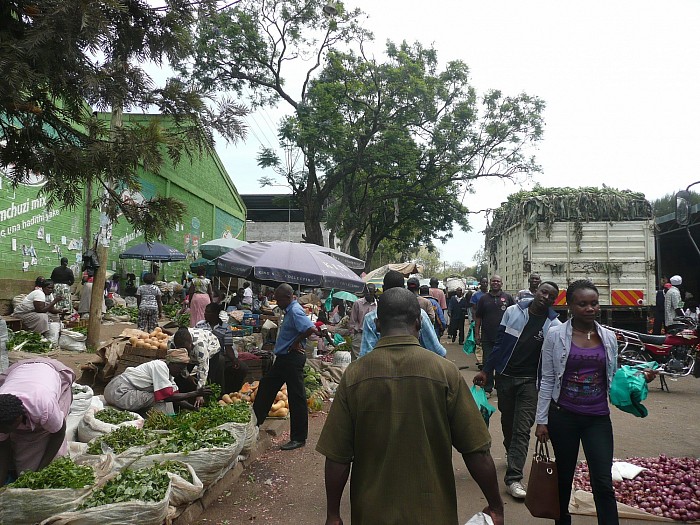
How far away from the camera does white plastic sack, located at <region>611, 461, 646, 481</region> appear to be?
4.91 meters

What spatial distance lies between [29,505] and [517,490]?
144 inches

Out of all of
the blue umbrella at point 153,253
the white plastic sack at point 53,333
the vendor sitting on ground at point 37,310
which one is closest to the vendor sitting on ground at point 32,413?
the vendor sitting on ground at point 37,310

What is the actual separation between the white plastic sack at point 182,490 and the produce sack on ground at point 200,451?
27 centimetres

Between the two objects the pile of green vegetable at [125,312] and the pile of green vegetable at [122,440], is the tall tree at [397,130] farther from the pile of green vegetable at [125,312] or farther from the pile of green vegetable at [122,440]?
the pile of green vegetable at [122,440]

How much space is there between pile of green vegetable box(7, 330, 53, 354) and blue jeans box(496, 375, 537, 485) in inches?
309

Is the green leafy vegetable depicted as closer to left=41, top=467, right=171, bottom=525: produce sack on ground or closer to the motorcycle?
left=41, top=467, right=171, bottom=525: produce sack on ground

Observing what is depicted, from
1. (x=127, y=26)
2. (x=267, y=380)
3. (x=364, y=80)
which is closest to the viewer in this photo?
(x=127, y=26)

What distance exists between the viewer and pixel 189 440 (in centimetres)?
483

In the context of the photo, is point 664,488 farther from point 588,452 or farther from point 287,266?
point 287,266

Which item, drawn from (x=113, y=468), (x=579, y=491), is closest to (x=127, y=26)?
(x=113, y=468)

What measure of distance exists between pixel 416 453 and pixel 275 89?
71.5ft

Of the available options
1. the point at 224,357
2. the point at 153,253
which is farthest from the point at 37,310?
the point at 153,253

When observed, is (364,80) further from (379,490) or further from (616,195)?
(379,490)

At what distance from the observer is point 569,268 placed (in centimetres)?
1246
